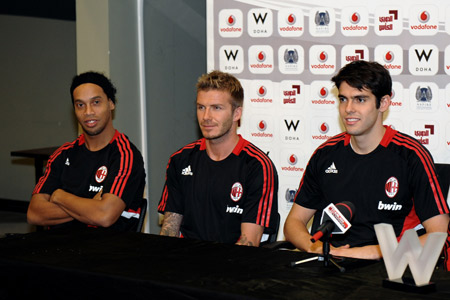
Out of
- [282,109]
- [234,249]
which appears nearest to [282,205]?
[282,109]

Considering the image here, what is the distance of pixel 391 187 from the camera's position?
295 centimetres

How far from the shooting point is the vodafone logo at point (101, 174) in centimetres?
346

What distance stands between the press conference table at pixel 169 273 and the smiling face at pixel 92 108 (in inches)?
36.6

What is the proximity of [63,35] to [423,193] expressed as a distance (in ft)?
17.4

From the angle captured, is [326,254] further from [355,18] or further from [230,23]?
[230,23]

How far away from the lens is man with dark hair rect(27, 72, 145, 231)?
3283 millimetres

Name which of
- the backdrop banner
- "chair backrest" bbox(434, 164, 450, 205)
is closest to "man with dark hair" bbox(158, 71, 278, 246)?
"chair backrest" bbox(434, 164, 450, 205)

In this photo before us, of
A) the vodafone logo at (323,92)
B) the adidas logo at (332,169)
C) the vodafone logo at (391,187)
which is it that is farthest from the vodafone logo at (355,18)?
the vodafone logo at (391,187)

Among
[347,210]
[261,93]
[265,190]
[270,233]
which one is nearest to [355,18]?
[261,93]

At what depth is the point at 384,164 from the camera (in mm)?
2979

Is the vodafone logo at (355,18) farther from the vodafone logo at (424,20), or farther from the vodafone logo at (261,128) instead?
the vodafone logo at (261,128)

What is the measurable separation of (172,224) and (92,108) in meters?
0.79

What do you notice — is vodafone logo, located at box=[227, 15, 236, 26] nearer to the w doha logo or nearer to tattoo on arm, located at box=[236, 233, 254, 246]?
tattoo on arm, located at box=[236, 233, 254, 246]

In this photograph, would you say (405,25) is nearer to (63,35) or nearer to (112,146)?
(112,146)
